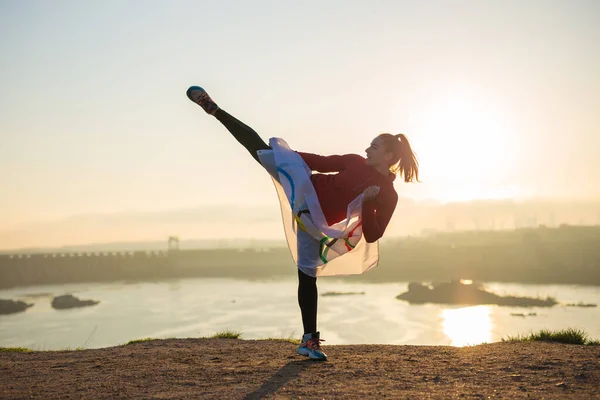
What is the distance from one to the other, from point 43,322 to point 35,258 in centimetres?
9969

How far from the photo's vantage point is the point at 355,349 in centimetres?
531

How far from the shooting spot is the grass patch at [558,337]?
584 cm

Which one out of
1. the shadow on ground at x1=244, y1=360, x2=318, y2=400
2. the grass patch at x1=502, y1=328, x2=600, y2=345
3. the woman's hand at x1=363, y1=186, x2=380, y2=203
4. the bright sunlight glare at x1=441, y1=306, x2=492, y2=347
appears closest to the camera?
the shadow on ground at x1=244, y1=360, x2=318, y2=400

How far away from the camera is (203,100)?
4.93 m

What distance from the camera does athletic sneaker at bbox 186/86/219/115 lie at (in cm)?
492

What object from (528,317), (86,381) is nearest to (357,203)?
(86,381)

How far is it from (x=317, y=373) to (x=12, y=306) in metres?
97.2

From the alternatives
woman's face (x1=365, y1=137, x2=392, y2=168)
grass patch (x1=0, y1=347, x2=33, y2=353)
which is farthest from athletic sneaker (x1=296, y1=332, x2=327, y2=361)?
grass patch (x1=0, y1=347, x2=33, y2=353)

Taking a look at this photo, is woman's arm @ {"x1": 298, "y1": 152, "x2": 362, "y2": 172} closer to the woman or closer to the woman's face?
the woman

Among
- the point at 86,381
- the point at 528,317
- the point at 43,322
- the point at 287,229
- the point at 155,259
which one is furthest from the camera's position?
the point at 155,259

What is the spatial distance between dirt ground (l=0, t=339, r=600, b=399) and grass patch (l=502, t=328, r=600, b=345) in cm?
47

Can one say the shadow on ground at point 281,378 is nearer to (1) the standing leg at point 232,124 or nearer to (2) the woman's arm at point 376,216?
(2) the woman's arm at point 376,216

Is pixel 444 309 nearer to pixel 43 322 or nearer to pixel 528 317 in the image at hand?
pixel 528 317

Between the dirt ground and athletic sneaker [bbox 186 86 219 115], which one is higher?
athletic sneaker [bbox 186 86 219 115]
